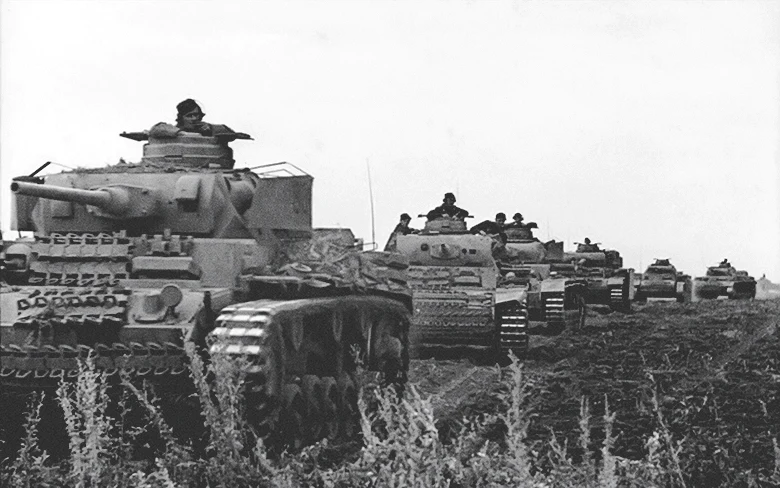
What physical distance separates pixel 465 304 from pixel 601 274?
51.8 ft

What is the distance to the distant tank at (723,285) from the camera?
153 ft

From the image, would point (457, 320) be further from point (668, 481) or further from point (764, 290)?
point (764, 290)

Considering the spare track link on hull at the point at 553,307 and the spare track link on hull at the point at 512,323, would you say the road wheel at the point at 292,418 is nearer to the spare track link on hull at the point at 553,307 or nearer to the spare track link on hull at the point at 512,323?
the spare track link on hull at the point at 512,323

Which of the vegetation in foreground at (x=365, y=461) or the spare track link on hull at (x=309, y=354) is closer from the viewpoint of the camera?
the vegetation in foreground at (x=365, y=461)

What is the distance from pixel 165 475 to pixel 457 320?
13.1m

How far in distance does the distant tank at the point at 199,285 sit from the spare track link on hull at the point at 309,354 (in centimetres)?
2

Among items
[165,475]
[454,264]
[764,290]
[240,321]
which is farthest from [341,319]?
[764,290]

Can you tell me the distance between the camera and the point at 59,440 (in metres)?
11.3

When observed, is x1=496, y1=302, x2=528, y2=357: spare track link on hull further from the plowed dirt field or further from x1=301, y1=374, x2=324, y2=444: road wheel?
x1=301, y1=374, x2=324, y2=444: road wheel

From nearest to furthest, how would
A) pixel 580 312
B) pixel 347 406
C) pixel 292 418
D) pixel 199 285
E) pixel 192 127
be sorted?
1. pixel 292 418
2. pixel 199 285
3. pixel 347 406
4. pixel 192 127
5. pixel 580 312

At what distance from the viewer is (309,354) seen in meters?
12.4

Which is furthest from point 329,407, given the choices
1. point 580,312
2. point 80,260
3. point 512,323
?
point 580,312

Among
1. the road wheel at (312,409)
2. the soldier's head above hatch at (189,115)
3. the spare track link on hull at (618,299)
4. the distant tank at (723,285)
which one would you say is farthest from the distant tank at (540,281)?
the distant tank at (723,285)

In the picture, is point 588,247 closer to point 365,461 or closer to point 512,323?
point 512,323
